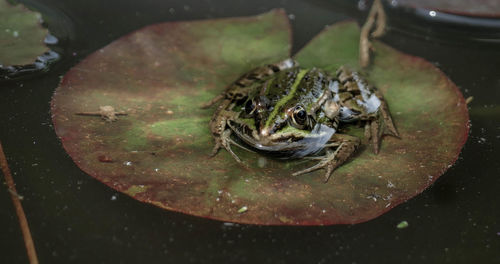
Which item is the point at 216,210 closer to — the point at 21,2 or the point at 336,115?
the point at 336,115

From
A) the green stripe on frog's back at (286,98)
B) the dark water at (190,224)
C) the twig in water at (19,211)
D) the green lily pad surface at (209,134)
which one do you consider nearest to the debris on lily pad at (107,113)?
the green lily pad surface at (209,134)

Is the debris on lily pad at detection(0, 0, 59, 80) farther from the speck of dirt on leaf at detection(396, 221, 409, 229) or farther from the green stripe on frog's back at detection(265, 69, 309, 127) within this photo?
the speck of dirt on leaf at detection(396, 221, 409, 229)

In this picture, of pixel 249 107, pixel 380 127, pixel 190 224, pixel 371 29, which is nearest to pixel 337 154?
pixel 380 127

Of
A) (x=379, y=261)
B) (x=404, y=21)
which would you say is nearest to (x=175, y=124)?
(x=379, y=261)

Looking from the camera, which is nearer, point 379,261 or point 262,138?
point 379,261

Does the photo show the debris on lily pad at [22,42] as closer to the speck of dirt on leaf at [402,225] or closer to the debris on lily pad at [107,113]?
the debris on lily pad at [107,113]

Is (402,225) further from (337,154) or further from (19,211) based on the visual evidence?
(19,211)
